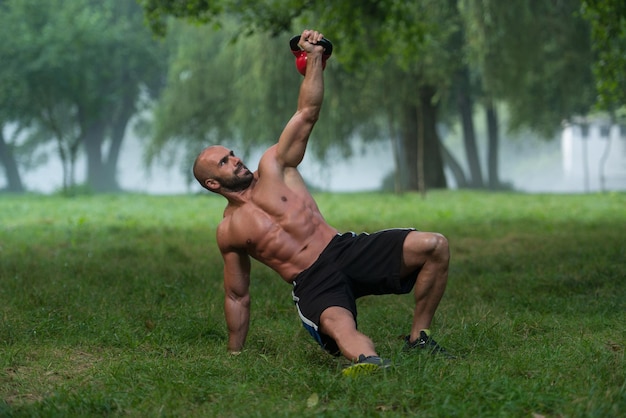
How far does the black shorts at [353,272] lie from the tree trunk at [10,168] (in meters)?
42.1

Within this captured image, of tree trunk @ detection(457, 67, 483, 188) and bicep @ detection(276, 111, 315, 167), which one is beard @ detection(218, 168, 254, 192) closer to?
bicep @ detection(276, 111, 315, 167)

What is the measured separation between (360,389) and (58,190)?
25853 millimetres

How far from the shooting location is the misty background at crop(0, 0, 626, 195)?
15.2 m

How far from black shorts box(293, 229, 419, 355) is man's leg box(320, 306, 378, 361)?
12cm

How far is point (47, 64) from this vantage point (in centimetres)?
3009

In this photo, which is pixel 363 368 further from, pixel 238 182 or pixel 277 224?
pixel 238 182

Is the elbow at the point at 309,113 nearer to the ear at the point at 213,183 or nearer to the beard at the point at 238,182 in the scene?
the beard at the point at 238,182

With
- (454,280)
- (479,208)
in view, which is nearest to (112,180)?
(479,208)

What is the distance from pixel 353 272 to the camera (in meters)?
4.85

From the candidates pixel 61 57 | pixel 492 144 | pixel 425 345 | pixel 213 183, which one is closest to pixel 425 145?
pixel 492 144

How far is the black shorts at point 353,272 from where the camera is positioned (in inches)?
188

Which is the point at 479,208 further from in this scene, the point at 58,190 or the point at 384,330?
the point at 58,190

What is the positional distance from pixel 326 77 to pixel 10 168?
27.1 m

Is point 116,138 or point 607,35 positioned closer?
point 607,35
